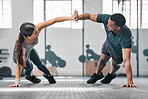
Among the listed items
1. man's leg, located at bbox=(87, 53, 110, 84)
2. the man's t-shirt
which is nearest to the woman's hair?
the man's t-shirt

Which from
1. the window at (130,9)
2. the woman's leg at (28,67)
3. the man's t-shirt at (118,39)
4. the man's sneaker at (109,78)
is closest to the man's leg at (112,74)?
the man's sneaker at (109,78)

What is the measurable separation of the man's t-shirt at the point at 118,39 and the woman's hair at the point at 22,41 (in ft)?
3.02

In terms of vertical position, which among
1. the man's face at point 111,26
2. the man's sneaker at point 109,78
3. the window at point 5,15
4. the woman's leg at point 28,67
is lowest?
the man's sneaker at point 109,78

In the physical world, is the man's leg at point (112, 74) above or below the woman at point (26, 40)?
below

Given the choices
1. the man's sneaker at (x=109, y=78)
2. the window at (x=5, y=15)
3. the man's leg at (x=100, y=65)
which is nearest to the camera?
the man's leg at (x=100, y=65)

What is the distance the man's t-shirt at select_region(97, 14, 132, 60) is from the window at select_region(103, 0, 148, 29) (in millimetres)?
5390

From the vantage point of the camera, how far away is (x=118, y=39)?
278 cm

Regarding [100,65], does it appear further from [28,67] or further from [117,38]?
[28,67]

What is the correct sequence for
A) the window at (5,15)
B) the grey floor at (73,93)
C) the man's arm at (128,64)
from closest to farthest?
1. the grey floor at (73,93)
2. the man's arm at (128,64)
3. the window at (5,15)

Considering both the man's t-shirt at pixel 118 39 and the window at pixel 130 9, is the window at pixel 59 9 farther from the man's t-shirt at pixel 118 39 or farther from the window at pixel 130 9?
the man's t-shirt at pixel 118 39

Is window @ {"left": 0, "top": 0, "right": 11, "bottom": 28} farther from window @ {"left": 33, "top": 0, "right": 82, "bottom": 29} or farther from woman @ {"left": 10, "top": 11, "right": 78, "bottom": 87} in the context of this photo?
woman @ {"left": 10, "top": 11, "right": 78, "bottom": 87}

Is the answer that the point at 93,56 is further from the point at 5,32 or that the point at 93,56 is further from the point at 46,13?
the point at 5,32

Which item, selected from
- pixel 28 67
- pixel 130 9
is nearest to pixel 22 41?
pixel 28 67

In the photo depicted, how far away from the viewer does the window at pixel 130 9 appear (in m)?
8.06
